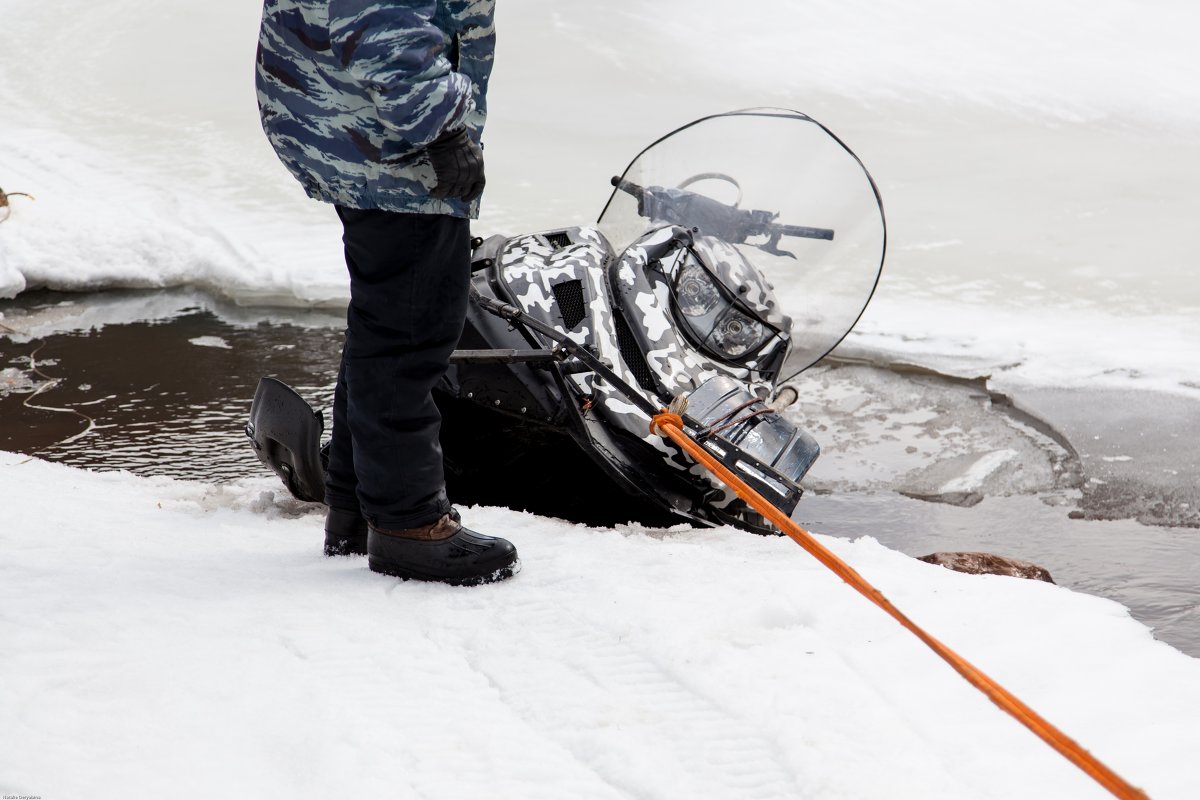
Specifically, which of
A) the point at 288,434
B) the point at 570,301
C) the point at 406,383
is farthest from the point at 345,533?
the point at 570,301

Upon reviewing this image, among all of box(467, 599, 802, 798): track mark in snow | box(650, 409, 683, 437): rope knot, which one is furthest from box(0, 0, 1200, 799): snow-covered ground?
box(650, 409, 683, 437): rope knot

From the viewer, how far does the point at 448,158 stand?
192 cm

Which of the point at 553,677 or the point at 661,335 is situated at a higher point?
the point at 661,335

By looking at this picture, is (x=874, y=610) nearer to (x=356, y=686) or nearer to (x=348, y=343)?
(x=356, y=686)

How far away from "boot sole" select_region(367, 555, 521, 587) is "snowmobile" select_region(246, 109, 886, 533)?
39cm

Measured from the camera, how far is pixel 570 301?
279cm

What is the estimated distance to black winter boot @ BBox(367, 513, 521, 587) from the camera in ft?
7.16

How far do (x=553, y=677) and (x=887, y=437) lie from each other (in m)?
2.05

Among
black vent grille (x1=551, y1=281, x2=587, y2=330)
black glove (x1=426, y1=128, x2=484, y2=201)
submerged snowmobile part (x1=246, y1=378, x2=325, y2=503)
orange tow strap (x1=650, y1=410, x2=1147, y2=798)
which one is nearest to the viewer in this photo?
orange tow strap (x1=650, y1=410, x2=1147, y2=798)

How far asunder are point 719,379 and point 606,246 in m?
0.51

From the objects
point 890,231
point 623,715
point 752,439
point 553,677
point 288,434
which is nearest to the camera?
point 623,715

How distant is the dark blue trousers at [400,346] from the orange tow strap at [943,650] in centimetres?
55

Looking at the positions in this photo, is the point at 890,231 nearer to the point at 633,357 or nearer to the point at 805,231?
the point at 805,231

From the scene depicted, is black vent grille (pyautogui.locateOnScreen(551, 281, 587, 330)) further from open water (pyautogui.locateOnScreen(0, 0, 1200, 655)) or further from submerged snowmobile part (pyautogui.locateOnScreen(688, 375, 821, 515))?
open water (pyautogui.locateOnScreen(0, 0, 1200, 655))
